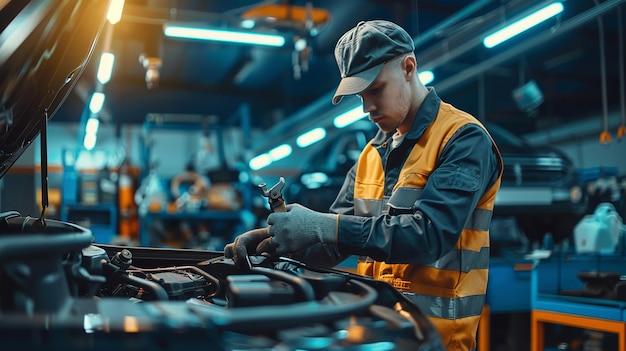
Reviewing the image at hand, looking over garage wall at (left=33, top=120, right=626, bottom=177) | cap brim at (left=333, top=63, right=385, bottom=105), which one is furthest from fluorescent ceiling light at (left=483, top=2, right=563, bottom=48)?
garage wall at (left=33, top=120, right=626, bottom=177)

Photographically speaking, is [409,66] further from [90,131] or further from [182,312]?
[90,131]

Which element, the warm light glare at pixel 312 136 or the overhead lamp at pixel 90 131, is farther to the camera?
the warm light glare at pixel 312 136

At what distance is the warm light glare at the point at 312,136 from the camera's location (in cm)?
792

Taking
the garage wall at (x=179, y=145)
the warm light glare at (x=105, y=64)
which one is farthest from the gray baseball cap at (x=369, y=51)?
the garage wall at (x=179, y=145)

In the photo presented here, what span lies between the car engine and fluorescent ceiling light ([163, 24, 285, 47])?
128 inches

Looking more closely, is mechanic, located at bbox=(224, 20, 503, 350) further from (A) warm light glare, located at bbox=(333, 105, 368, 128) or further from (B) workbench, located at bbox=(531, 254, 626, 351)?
(A) warm light glare, located at bbox=(333, 105, 368, 128)

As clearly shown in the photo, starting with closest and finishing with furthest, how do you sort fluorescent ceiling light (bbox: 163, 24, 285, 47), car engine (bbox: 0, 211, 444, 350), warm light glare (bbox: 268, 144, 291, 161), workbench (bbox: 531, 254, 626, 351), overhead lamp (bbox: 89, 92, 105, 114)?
car engine (bbox: 0, 211, 444, 350), workbench (bbox: 531, 254, 626, 351), fluorescent ceiling light (bbox: 163, 24, 285, 47), overhead lamp (bbox: 89, 92, 105, 114), warm light glare (bbox: 268, 144, 291, 161)

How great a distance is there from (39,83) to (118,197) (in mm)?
6225

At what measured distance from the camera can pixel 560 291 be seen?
352 cm

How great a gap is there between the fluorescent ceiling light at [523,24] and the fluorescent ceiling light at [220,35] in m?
1.58

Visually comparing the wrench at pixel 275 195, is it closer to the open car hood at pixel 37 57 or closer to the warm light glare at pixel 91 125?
the open car hood at pixel 37 57

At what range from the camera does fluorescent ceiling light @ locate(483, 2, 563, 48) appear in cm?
347

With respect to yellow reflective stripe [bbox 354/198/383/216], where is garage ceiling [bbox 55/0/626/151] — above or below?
above

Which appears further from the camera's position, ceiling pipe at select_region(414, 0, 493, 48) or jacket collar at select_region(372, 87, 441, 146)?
ceiling pipe at select_region(414, 0, 493, 48)
